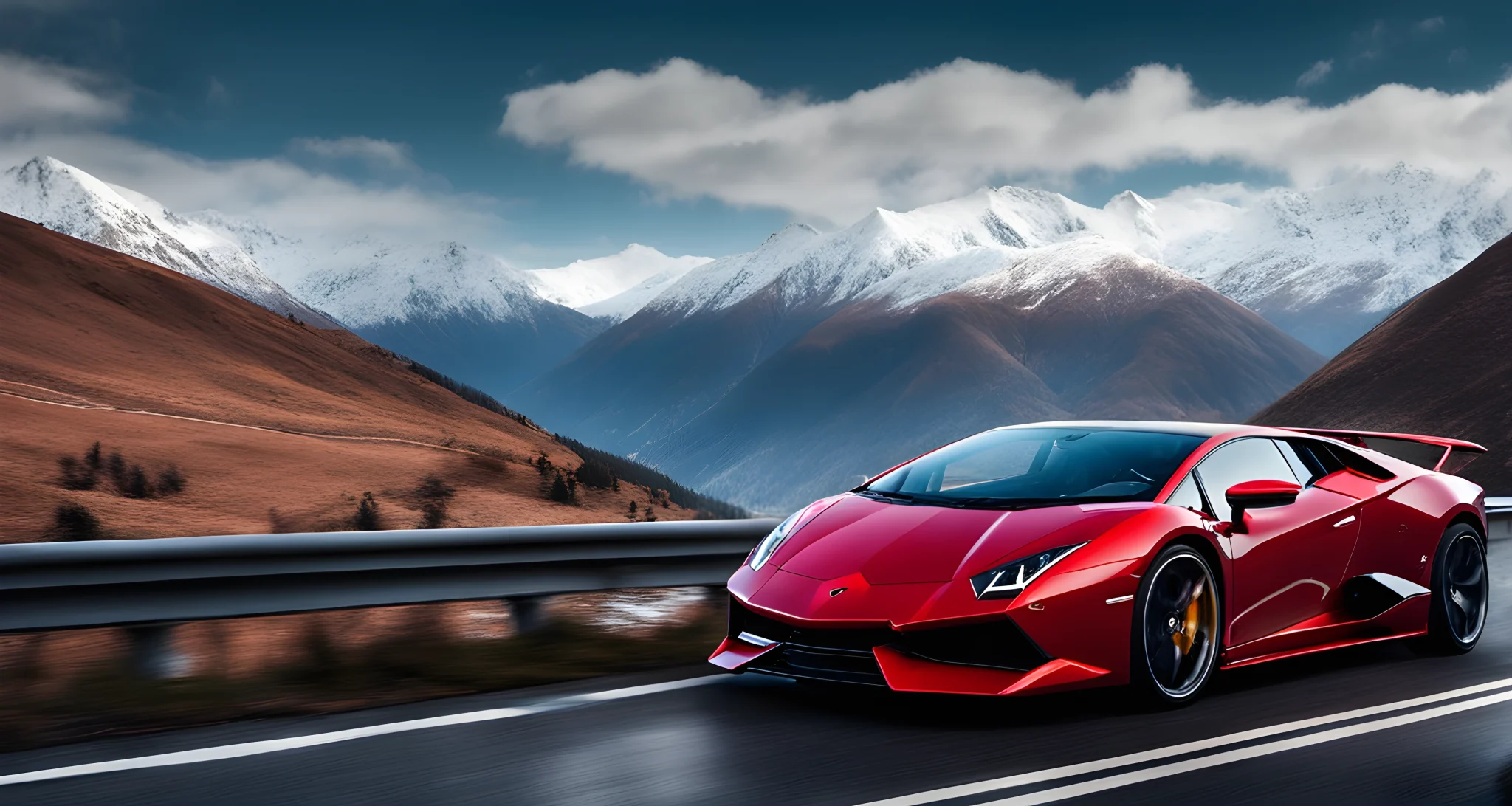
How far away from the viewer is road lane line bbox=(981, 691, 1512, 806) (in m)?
A: 3.95

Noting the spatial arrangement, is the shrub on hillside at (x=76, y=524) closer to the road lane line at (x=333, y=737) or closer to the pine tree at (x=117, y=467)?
the pine tree at (x=117, y=467)

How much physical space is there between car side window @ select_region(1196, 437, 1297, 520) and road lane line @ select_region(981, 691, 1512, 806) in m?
0.97

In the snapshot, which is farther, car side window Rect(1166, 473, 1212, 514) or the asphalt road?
car side window Rect(1166, 473, 1212, 514)

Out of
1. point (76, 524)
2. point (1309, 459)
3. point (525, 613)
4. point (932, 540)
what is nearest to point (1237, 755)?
point (932, 540)

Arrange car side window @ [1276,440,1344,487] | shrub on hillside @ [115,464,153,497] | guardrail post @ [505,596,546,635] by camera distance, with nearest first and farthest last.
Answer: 1. car side window @ [1276,440,1344,487]
2. guardrail post @ [505,596,546,635]
3. shrub on hillside @ [115,464,153,497]

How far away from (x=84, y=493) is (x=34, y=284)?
33239 millimetres

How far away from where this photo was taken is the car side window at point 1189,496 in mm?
5301

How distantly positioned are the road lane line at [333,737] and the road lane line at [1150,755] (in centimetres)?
183

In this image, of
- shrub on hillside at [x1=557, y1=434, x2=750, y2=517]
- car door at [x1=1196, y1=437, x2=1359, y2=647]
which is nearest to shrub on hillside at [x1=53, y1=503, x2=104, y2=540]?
shrub on hillside at [x1=557, y1=434, x2=750, y2=517]

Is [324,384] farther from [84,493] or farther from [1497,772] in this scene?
[1497,772]

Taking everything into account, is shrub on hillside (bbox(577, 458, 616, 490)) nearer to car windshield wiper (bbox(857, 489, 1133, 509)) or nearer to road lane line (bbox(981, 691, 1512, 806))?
car windshield wiper (bbox(857, 489, 1133, 509))

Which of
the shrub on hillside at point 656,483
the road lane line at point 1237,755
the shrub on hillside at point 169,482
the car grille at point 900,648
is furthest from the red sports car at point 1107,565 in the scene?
the shrub on hillside at point 169,482

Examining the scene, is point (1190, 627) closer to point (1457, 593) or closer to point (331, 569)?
point (1457, 593)

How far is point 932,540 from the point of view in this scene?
5.04 m
